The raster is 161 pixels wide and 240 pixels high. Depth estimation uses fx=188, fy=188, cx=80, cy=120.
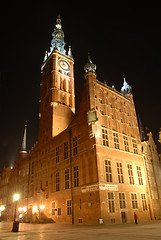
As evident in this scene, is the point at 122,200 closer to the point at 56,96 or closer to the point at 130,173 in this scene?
the point at 130,173

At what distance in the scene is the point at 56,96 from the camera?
159ft

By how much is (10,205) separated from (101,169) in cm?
4318

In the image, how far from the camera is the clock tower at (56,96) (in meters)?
44.9

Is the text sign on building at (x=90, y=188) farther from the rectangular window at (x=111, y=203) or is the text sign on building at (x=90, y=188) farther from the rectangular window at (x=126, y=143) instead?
the rectangular window at (x=126, y=143)

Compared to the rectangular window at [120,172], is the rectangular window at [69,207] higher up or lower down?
lower down

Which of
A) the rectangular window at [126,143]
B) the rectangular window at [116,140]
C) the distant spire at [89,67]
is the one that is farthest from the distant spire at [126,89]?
the rectangular window at [116,140]

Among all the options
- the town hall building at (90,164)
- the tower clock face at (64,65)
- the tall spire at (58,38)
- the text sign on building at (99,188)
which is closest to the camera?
the text sign on building at (99,188)

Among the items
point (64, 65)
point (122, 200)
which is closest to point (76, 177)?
point (122, 200)

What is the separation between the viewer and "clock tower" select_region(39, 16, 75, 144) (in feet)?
147

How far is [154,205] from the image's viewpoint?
33.5 m

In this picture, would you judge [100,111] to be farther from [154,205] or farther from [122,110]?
[154,205]

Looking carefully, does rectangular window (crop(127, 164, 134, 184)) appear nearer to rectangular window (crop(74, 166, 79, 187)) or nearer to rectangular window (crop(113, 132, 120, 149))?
rectangular window (crop(113, 132, 120, 149))

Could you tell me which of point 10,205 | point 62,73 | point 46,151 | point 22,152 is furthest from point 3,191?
point 62,73

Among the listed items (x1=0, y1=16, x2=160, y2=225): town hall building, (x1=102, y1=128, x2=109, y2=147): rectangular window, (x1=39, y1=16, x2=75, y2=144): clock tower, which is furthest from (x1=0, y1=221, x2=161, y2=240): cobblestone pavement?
(x1=39, y1=16, x2=75, y2=144): clock tower
